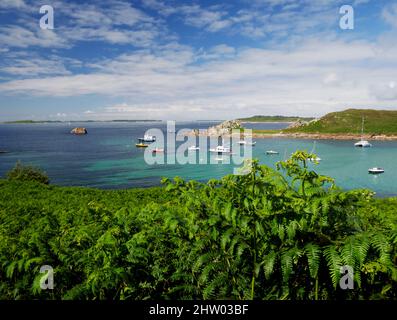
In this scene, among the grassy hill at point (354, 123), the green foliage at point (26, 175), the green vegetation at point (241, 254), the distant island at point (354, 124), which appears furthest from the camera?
the grassy hill at point (354, 123)

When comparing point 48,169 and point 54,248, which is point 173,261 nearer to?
point 54,248

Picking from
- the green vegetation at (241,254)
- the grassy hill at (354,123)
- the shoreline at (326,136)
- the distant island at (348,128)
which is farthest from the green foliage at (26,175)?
the grassy hill at (354,123)

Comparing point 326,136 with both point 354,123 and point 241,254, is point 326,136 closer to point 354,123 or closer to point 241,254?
point 354,123

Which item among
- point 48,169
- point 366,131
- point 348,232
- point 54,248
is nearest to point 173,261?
point 54,248

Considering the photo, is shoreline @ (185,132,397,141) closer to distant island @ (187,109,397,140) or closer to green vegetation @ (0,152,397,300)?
distant island @ (187,109,397,140)

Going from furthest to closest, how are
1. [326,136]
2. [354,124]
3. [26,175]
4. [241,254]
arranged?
[354,124], [326,136], [26,175], [241,254]

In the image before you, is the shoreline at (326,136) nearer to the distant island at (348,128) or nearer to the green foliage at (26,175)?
the distant island at (348,128)

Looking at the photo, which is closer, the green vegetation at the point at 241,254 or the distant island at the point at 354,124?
the green vegetation at the point at 241,254

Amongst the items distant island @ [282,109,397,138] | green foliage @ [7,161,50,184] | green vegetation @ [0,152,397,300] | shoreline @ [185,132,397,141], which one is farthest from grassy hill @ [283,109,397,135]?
green vegetation @ [0,152,397,300]

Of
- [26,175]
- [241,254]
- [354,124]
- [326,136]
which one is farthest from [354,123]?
[241,254]
